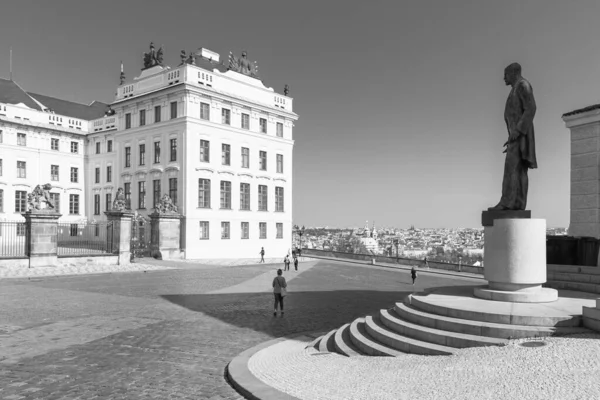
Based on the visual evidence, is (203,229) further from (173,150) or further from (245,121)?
(245,121)

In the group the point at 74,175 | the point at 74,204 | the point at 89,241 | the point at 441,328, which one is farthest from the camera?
the point at 74,175

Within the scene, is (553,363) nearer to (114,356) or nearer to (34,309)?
(114,356)

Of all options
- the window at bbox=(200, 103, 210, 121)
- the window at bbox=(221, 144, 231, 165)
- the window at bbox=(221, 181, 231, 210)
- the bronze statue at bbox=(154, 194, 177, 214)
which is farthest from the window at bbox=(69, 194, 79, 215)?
the window at bbox=(200, 103, 210, 121)

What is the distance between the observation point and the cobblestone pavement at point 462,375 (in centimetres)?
607

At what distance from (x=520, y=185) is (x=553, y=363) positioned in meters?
5.22

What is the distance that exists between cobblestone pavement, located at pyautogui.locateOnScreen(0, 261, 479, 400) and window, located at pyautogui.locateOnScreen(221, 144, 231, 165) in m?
18.5

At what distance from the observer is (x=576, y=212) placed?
51.9 ft

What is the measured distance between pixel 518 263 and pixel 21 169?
1887 inches

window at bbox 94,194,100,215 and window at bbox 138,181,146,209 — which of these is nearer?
window at bbox 138,181,146,209

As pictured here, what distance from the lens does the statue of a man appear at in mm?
10781

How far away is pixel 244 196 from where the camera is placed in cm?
4344

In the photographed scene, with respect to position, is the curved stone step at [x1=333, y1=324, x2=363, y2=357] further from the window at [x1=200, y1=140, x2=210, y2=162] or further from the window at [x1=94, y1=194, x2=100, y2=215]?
the window at [x1=94, y1=194, x2=100, y2=215]

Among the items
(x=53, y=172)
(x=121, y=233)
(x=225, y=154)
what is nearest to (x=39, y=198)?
(x=121, y=233)

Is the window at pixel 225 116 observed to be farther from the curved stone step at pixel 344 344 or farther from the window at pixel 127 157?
the curved stone step at pixel 344 344
